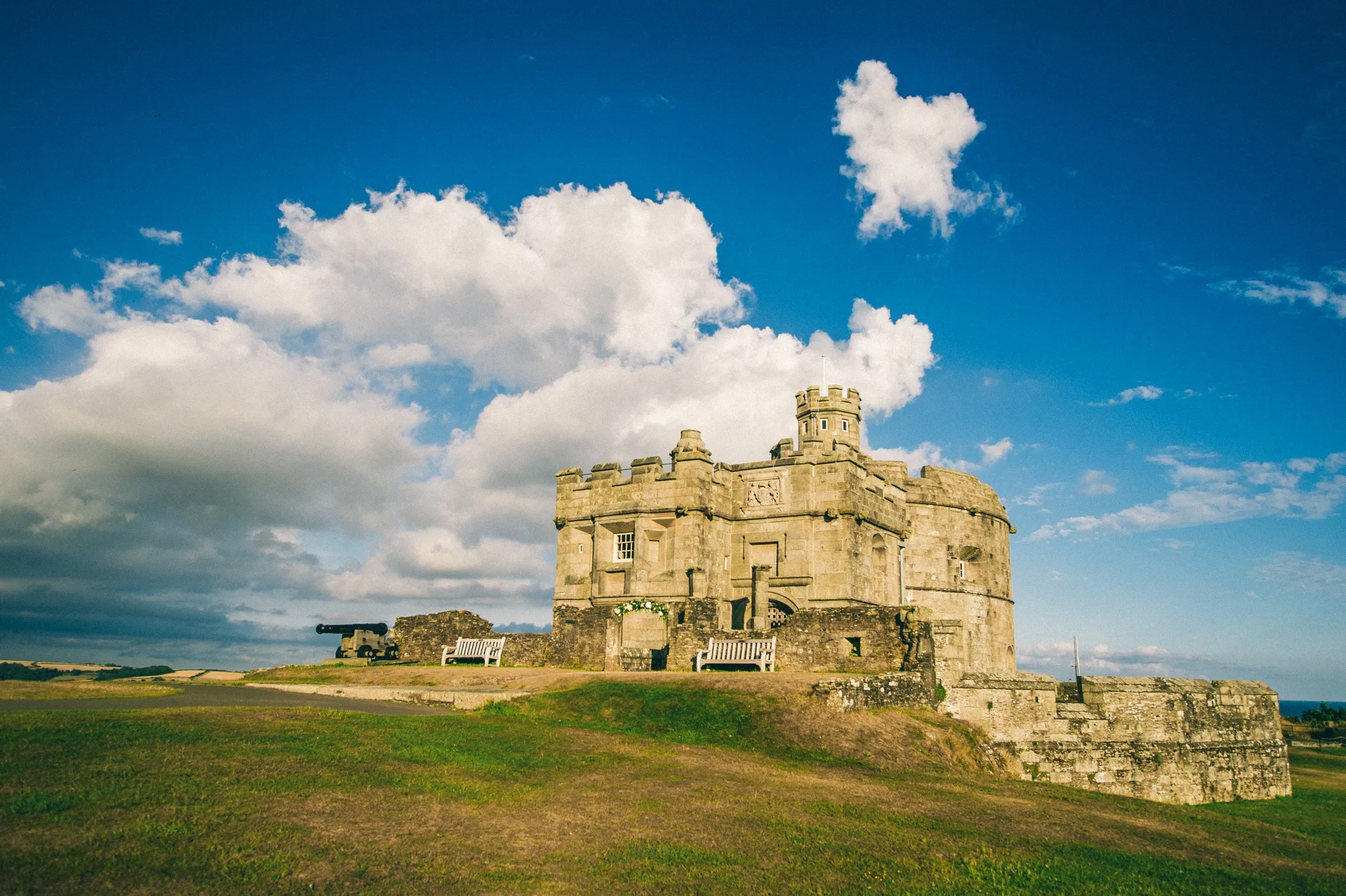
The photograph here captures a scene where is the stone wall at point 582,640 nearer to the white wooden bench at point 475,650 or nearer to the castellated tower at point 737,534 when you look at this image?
the white wooden bench at point 475,650

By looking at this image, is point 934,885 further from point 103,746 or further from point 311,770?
point 103,746

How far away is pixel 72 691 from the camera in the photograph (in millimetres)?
14812

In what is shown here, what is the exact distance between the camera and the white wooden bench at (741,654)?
73.5ft

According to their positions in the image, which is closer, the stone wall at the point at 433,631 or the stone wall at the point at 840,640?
the stone wall at the point at 840,640

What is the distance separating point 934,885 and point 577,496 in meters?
30.3

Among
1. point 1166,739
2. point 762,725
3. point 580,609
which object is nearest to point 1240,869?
point 762,725

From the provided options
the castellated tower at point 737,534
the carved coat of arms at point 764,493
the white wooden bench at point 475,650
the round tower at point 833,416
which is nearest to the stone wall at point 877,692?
the castellated tower at point 737,534

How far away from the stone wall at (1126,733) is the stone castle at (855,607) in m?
0.04

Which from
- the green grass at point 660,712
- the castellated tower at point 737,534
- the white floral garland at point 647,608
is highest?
the castellated tower at point 737,534

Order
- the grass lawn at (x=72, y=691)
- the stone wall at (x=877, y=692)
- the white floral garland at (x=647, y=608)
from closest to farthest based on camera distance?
1. the grass lawn at (x=72, y=691)
2. the stone wall at (x=877, y=692)
3. the white floral garland at (x=647, y=608)

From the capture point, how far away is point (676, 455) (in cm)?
3484

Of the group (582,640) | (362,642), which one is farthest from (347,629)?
(582,640)

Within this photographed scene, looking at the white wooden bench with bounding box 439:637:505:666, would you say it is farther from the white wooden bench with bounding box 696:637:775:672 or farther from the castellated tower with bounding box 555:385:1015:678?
the white wooden bench with bounding box 696:637:775:672

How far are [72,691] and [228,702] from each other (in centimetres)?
261
